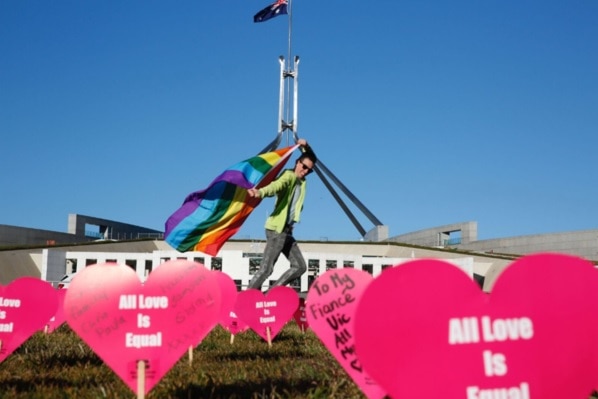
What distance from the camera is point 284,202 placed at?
6.52 m

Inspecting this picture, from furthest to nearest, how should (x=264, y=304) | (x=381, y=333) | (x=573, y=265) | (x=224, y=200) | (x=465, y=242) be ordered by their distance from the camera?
(x=465, y=242) < (x=224, y=200) < (x=264, y=304) < (x=573, y=265) < (x=381, y=333)

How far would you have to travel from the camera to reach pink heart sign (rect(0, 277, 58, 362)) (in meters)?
3.55

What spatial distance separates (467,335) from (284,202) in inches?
188

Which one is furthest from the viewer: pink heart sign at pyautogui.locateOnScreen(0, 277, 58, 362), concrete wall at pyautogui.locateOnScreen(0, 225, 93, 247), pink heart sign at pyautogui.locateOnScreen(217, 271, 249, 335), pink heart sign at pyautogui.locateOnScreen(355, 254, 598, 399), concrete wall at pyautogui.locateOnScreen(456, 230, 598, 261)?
concrete wall at pyautogui.locateOnScreen(0, 225, 93, 247)

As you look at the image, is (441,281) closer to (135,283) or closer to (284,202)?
(135,283)

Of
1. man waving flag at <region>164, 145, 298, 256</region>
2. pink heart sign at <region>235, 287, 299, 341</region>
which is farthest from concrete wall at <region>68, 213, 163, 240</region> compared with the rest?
pink heart sign at <region>235, 287, 299, 341</region>

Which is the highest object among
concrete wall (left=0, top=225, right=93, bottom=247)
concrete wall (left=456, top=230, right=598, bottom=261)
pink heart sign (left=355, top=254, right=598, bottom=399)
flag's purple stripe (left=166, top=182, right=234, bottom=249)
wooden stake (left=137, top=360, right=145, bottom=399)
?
concrete wall (left=0, top=225, right=93, bottom=247)

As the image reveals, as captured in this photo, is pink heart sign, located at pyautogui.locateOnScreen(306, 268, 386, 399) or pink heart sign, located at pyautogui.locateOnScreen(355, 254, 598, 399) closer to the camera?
pink heart sign, located at pyautogui.locateOnScreen(355, 254, 598, 399)

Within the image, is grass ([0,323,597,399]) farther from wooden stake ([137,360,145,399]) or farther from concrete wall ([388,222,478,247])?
concrete wall ([388,222,478,247])

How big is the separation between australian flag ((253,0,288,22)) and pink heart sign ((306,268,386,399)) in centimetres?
2521

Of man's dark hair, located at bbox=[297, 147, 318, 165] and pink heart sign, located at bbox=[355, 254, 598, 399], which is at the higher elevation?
man's dark hair, located at bbox=[297, 147, 318, 165]

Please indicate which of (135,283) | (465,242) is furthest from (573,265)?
(465,242)

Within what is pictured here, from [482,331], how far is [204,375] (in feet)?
5.92

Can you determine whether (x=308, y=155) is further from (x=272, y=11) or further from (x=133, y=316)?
(x=272, y=11)
